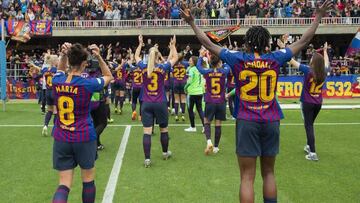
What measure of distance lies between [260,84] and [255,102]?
0.64ft

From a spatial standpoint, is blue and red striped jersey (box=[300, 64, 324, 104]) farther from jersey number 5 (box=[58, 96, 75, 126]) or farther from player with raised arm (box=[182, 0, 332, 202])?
jersey number 5 (box=[58, 96, 75, 126])

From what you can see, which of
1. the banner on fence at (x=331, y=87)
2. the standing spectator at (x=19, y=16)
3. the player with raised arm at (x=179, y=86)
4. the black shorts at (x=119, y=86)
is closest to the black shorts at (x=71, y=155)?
the player with raised arm at (x=179, y=86)

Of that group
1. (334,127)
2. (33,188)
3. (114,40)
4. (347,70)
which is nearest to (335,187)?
(33,188)

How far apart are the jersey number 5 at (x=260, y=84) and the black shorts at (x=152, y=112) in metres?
3.71

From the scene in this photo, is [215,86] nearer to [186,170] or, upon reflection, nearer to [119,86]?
[186,170]

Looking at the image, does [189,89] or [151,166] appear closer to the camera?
[151,166]

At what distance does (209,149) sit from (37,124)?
7157mm

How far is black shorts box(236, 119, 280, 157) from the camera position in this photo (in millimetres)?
4543

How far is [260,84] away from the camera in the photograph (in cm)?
458

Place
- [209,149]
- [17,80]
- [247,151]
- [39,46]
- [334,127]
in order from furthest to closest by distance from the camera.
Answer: [39,46] < [17,80] < [334,127] < [209,149] < [247,151]

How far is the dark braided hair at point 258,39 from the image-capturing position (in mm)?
4582

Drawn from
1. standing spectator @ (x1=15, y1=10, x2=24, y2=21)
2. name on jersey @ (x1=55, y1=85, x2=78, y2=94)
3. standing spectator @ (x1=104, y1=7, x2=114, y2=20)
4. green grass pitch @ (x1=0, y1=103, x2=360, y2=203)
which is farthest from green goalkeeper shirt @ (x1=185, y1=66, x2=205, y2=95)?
standing spectator @ (x1=15, y1=10, x2=24, y2=21)

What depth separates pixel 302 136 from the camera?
1166cm

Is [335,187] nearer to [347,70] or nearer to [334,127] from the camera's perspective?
[334,127]
